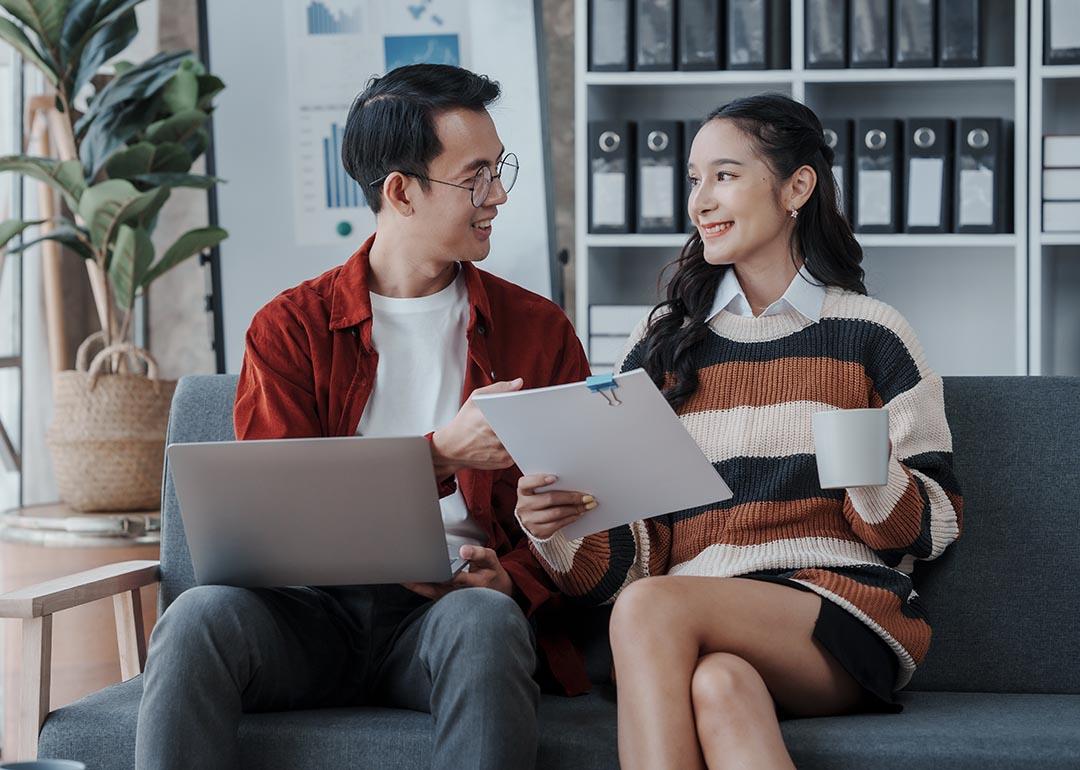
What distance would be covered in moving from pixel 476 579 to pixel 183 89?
1.75m

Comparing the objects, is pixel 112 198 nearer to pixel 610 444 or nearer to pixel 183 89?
pixel 183 89

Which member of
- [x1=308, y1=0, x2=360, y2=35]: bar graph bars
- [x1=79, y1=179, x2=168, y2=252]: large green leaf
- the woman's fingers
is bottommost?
the woman's fingers

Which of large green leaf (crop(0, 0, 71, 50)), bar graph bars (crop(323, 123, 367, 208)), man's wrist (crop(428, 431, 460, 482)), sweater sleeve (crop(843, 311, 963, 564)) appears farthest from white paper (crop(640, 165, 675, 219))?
man's wrist (crop(428, 431, 460, 482))

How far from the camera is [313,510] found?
1472 mm

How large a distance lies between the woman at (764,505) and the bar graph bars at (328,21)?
168 centimetres

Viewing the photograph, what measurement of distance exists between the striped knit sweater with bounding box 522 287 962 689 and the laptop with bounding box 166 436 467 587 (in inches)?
9.4

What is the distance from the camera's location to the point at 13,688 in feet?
8.16

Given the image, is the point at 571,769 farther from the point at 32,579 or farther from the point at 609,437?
the point at 32,579

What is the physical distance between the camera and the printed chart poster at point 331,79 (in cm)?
321

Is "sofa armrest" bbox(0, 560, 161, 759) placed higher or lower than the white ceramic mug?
lower

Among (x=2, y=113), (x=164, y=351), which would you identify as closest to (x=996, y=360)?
(x=164, y=351)

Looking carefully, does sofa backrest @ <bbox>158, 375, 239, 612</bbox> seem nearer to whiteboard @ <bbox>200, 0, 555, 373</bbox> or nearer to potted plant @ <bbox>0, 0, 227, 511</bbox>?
potted plant @ <bbox>0, 0, 227, 511</bbox>

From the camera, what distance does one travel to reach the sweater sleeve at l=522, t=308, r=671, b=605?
1.69 m

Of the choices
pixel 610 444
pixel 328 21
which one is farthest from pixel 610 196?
pixel 610 444
